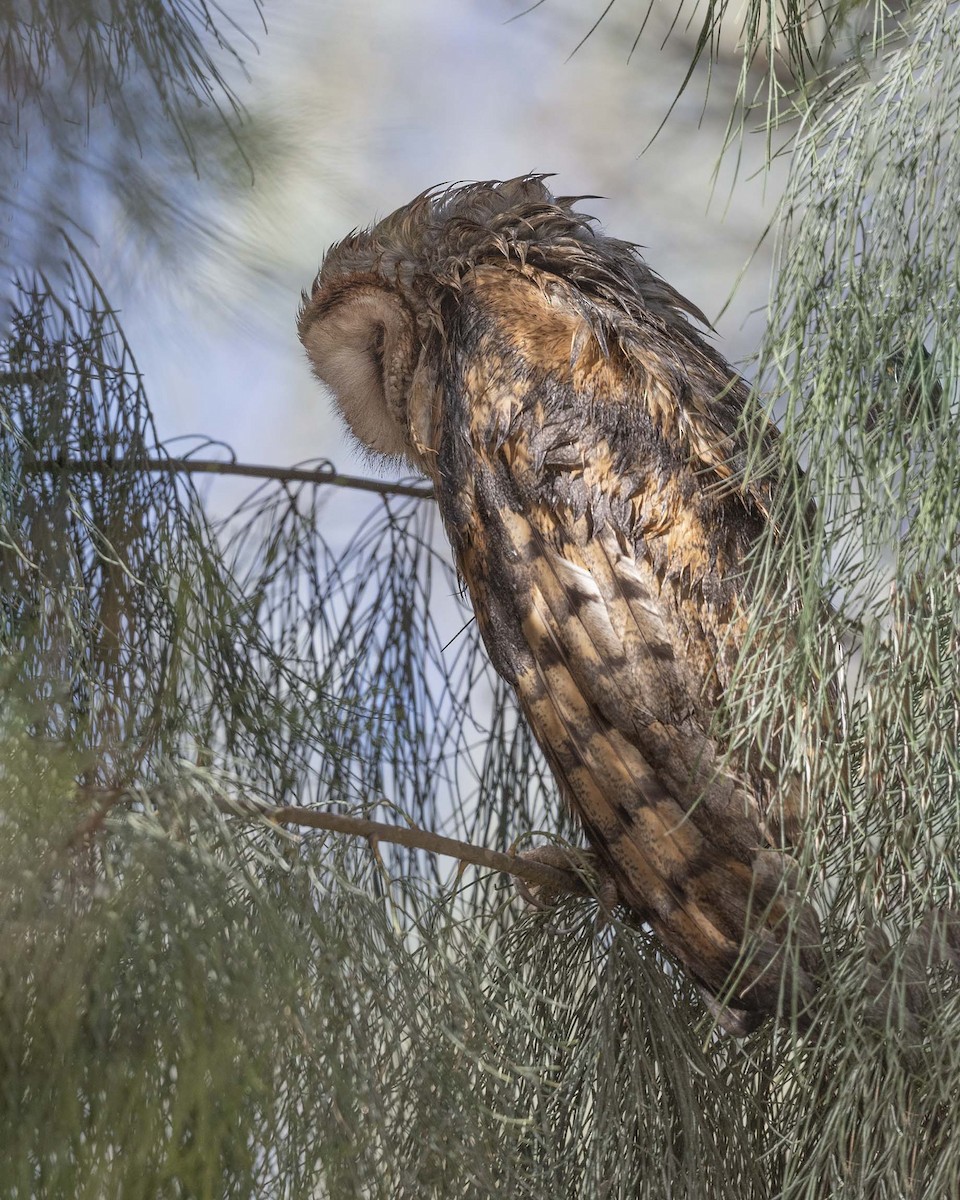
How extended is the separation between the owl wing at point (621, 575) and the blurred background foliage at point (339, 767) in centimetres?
5

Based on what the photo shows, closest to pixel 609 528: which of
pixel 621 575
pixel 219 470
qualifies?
pixel 621 575

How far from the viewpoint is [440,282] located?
99 centimetres

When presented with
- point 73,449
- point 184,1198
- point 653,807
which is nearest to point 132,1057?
point 184,1198

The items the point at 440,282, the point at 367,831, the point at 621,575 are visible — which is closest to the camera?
the point at 367,831

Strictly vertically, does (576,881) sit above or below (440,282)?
below

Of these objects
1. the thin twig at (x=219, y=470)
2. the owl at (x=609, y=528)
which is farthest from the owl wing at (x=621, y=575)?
the thin twig at (x=219, y=470)

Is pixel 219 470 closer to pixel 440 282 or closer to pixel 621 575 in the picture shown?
pixel 440 282

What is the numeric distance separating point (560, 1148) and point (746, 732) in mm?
332

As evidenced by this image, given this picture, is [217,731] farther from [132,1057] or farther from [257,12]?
[257,12]

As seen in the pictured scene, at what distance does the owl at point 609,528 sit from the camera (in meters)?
0.78

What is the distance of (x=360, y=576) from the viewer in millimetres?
1232

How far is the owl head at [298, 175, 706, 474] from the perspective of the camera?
0.95 m

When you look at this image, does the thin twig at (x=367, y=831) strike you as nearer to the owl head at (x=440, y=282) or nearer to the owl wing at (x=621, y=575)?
the owl wing at (x=621, y=575)

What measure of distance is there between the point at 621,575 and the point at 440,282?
1.01ft
